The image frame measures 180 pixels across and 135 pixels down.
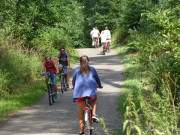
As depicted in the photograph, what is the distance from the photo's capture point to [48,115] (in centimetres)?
1609

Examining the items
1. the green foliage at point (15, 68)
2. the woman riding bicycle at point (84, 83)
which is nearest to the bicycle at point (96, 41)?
the green foliage at point (15, 68)

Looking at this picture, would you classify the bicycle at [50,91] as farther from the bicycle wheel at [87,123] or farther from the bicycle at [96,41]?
the bicycle at [96,41]

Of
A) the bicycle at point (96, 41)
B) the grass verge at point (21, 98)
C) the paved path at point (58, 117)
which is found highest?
the bicycle at point (96, 41)

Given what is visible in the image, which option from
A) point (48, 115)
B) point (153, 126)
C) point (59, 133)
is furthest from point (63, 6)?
point (153, 126)

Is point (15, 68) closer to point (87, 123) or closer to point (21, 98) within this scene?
point (21, 98)

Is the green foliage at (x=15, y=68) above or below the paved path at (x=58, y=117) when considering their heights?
above

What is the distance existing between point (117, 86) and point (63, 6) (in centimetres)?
846

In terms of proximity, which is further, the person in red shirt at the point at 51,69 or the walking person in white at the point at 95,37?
the walking person in white at the point at 95,37

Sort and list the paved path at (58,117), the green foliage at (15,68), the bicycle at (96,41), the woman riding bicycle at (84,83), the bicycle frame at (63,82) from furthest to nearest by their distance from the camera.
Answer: the bicycle at (96,41) → the bicycle frame at (63,82) → the green foliage at (15,68) → the paved path at (58,117) → the woman riding bicycle at (84,83)

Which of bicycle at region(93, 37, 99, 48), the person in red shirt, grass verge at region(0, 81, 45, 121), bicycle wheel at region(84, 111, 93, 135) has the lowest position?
grass verge at region(0, 81, 45, 121)

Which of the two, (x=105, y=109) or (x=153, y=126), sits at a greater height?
(x=153, y=126)

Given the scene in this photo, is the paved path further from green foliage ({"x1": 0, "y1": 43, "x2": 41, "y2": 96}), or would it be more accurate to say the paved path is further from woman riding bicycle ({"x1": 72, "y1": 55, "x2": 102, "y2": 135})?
woman riding bicycle ({"x1": 72, "y1": 55, "x2": 102, "y2": 135})

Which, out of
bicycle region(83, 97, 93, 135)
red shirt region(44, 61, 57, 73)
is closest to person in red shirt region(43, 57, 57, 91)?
red shirt region(44, 61, 57, 73)

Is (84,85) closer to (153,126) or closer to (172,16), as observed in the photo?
(172,16)
